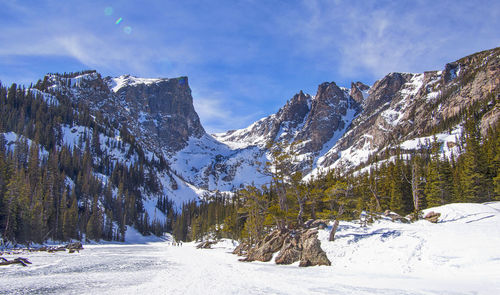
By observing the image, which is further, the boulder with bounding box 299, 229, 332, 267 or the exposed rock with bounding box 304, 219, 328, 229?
the exposed rock with bounding box 304, 219, 328, 229

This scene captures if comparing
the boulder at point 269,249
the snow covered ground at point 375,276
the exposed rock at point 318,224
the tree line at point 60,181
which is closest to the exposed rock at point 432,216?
the snow covered ground at point 375,276

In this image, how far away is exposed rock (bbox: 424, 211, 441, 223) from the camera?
95.9 feet

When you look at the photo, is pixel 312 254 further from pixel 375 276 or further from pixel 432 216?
pixel 432 216

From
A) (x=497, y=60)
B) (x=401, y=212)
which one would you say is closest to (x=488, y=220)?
(x=401, y=212)

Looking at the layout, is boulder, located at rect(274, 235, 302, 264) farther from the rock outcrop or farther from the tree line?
the tree line

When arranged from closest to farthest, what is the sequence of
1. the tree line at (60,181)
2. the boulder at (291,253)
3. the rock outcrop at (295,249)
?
the rock outcrop at (295,249) → the boulder at (291,253) → the tree line at (60,181)

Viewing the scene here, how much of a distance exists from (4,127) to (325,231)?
532ft

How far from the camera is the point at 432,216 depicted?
30812mm

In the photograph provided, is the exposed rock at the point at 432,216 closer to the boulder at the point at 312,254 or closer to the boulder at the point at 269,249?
the boulder at the point at 312,254

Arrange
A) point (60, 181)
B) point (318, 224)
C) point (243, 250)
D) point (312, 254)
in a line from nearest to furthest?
point (312, 254), point (318, 224), point (243, 250), point (60, 181)

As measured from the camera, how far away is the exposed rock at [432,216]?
95.9 ft

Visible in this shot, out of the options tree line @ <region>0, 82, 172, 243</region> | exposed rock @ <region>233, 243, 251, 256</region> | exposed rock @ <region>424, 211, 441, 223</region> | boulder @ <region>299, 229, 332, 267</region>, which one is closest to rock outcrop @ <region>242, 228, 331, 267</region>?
boulder @ <region>299, 229, 332, 267</region>

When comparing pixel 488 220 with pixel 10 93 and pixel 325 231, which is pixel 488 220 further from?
pixel 10 93

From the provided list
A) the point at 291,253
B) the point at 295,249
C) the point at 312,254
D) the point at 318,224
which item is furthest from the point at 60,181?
the point at 312,254
